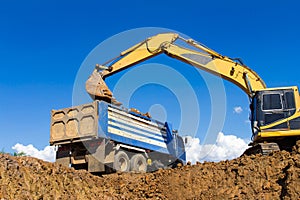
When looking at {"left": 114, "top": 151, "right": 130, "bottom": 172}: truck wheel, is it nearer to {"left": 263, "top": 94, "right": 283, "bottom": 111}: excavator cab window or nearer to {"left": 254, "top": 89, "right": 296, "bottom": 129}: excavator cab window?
{"left": 254, "top": 89, "right": 296, "bottom": 129}: excavator cab window

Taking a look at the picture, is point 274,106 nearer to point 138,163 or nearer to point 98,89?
point 138,163

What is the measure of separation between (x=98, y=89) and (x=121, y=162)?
2865 millimetres

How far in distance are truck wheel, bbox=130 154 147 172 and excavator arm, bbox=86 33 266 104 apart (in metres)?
2.37

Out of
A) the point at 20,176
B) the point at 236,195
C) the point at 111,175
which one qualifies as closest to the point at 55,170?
the point at 20,176

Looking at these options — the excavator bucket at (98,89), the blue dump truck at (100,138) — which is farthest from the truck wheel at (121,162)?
the excavator bucket at (98,89)

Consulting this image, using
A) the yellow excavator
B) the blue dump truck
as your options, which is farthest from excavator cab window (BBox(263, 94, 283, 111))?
the blue dump truck

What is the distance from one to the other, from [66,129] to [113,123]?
1713mm

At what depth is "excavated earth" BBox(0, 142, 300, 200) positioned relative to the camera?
27.9 ft

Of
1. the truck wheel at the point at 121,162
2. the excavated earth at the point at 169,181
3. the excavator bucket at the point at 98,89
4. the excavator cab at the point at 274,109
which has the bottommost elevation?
the excavated earth at the point at 169,181

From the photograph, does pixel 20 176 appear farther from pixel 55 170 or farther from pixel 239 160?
pixel 239 160

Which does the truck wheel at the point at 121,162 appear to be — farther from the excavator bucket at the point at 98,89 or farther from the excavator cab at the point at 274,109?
the excavator cab at the point at 274,109

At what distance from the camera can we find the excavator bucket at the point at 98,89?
13203mm

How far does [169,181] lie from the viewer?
11930 millimetres

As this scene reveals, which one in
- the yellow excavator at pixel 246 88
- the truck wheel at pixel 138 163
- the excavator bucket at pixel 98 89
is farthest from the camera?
the truck wheel at pixel 138 163
